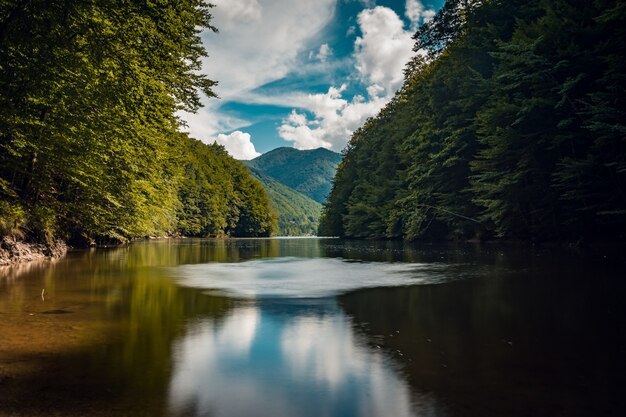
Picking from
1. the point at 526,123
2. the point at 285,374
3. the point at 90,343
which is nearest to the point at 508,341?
the point at 285,374

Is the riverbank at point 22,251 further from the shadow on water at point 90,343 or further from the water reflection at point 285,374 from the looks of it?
the water reflection at point 285,374

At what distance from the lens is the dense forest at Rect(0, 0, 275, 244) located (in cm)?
1102

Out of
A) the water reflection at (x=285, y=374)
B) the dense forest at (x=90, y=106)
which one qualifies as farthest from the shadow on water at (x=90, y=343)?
the dense forest at (x=90, y=106)

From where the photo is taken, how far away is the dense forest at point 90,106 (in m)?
11.0

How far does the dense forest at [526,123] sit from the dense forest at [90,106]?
16363 mm

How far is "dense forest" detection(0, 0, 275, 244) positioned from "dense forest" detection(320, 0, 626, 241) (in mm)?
16363

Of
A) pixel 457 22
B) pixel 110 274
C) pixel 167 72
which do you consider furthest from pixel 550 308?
pixel 457 22

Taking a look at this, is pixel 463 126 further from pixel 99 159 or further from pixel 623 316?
pixel 623 316

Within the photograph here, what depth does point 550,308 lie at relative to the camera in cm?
761

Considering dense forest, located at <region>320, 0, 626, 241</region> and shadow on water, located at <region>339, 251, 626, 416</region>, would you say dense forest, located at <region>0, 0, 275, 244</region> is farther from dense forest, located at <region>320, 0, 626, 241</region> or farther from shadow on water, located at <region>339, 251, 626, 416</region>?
dense forest, located at <region>320, 0, 626, 241</region>

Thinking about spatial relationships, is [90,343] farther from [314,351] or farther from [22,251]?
[22,251]

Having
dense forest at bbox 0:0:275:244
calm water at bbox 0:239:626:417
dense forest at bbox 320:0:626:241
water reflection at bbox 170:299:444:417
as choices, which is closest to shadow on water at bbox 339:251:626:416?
calm water at bbox 0:239:626:417

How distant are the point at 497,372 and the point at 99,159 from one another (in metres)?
15.2

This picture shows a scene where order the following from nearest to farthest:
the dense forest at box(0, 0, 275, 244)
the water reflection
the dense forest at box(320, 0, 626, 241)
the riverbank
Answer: the water reflection < the dense forest at box(0, 0, 275, 244) < the riverbank < the dense forest at box(320, 0, 626, 241)
